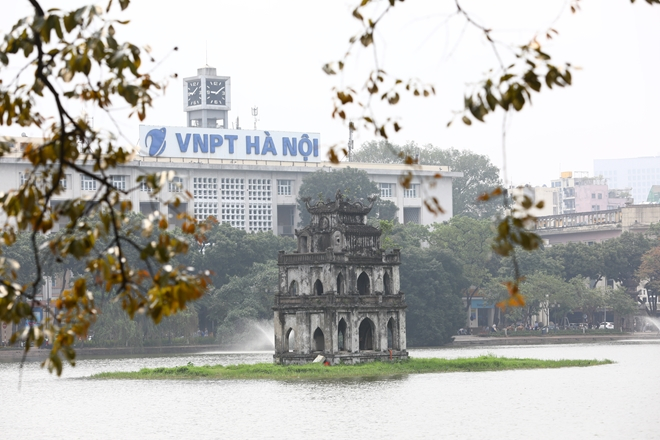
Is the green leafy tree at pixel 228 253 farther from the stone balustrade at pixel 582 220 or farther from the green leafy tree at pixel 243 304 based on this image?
the stone balustrade at pixel 582 220

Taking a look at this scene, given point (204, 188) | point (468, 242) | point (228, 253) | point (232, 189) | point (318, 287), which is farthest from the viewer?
point (232, 189)

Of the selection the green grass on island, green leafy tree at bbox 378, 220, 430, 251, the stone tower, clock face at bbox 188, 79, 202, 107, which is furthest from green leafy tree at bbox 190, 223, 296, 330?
the stone tower

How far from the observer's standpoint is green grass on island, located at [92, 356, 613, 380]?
71.2 metres

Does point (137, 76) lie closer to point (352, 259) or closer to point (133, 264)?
point (352, 259)

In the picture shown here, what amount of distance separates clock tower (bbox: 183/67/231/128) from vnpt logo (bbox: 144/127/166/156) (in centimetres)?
1532

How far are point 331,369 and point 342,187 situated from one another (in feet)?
253

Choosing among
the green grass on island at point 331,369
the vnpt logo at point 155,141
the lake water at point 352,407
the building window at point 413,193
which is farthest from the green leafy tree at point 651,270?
the green grass on island at point 331,369

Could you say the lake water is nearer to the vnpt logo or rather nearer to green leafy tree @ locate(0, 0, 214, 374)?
green leafy tree @ locate(0, 0, 214, 374)

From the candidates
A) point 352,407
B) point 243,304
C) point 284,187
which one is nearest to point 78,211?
point 352,407

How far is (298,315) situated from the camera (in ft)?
245

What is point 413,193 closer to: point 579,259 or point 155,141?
point 579,259

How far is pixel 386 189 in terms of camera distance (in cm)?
16200

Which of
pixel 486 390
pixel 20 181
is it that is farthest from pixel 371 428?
pixel 20 181

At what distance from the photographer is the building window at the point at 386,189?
161125 mm
